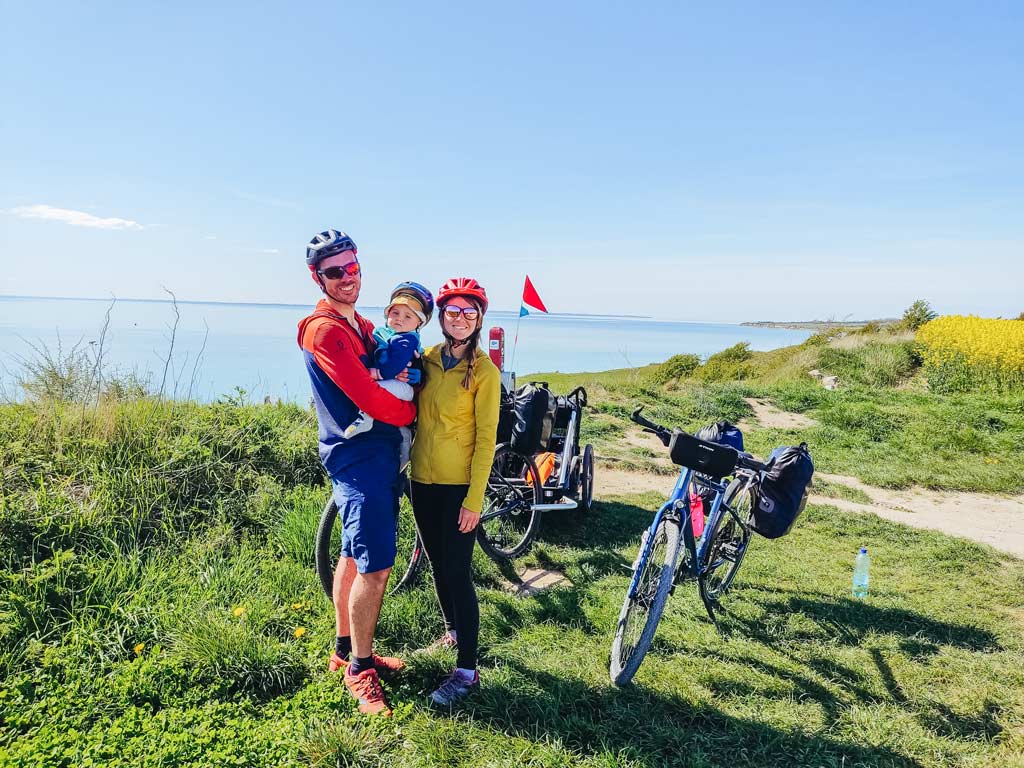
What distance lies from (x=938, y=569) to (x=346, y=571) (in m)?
4.65

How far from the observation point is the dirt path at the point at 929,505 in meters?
5.34

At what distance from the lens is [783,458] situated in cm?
316

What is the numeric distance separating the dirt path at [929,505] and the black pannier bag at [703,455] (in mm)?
3277

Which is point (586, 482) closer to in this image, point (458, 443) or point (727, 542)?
point (727, 542)

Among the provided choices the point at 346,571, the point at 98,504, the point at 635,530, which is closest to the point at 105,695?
the point at 346,571

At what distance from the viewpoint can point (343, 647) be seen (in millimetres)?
2893

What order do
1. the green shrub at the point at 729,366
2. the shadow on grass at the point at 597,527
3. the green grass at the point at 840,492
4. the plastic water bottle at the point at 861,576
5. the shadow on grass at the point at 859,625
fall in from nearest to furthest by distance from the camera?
1. the shadow on grass at the point at 859,625
2. the plastic water bottle at the point at 861,576
3. the shadow on grass at the point at 597,527
4. the green grass at the point at 840,492
5. the green shrub at the point at 729,366

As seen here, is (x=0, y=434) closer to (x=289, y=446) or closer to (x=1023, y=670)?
(x=289, y=446)

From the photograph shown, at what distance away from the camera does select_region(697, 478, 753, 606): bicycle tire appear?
3.51m

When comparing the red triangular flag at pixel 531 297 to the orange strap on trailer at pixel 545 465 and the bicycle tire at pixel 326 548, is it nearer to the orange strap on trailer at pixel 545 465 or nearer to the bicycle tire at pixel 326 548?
the orange strap on trailer at pixel 545 465

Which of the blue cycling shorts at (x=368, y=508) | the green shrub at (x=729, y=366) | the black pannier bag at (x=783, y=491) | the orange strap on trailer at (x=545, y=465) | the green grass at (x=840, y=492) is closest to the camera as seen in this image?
the blue cycling shorts at (x=368, y=508)

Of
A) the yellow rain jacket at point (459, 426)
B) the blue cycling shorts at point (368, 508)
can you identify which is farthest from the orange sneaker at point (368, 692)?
the yellow rain jacket at point (459, 426)

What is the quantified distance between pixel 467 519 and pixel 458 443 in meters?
0.35

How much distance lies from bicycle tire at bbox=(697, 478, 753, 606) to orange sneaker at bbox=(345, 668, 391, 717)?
193 centimetres
